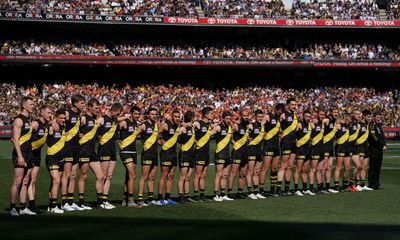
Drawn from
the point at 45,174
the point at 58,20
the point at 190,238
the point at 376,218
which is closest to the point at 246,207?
the point at 376,218

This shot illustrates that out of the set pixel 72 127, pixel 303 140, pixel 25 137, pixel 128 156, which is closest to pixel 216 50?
pixel 303 140

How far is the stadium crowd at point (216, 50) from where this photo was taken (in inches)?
2028

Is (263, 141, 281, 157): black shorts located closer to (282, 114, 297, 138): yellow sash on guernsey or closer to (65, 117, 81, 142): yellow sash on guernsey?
(282, 114, 297, 138): yellow sash on guernsey

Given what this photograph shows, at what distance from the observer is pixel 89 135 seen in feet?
51.1

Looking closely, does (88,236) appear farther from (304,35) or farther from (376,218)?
(304,35)

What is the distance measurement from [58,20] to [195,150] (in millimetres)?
34808

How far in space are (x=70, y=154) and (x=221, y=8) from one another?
135ft

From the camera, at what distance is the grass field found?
12.1 metres

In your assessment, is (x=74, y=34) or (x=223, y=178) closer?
(x=223, y=178)

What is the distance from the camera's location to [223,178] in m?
17.4

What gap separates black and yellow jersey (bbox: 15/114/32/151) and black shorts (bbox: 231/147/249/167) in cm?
521

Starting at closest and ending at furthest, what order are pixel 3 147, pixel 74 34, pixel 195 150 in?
pixel 195 150 → pixel 3 147 → pixel 74 34

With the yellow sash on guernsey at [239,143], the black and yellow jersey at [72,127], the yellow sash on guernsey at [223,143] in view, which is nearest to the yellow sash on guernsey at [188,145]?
the yellow sash on guernsey at [223,143]

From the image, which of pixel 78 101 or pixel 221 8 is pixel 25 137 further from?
pixel 221 8
